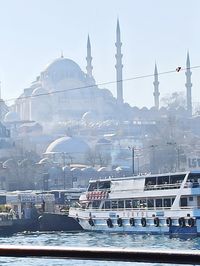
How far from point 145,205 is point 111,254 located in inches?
472

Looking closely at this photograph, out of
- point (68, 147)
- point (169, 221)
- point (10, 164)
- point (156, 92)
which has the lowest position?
point (169, 221)

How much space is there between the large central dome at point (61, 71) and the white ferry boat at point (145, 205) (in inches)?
1457

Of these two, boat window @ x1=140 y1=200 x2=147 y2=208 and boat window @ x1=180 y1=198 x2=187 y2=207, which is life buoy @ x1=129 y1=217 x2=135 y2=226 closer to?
boat window @ x1=140 y1=200 x2=147 y2=208

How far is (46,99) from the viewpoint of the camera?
5406 centimetres

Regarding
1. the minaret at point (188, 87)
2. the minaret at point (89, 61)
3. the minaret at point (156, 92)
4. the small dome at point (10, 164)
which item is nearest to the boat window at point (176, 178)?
the small dome at point (10, 164)

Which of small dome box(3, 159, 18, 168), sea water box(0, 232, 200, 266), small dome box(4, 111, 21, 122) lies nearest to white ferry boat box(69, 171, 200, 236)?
sea water box(0, 232, 200, 266)

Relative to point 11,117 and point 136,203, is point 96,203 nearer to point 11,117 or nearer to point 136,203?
point 136,203

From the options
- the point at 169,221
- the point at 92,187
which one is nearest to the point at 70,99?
the point at 92,187

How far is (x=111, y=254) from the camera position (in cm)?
Answer: 81

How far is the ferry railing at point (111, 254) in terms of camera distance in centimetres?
80

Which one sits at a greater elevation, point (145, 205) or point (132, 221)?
point (145, 205)

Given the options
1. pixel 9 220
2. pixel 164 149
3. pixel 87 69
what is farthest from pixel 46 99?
pixel 9 220

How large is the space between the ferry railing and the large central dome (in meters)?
50.2

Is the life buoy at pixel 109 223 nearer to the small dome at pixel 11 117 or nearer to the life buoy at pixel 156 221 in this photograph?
the life buoy at pixel 156 221
